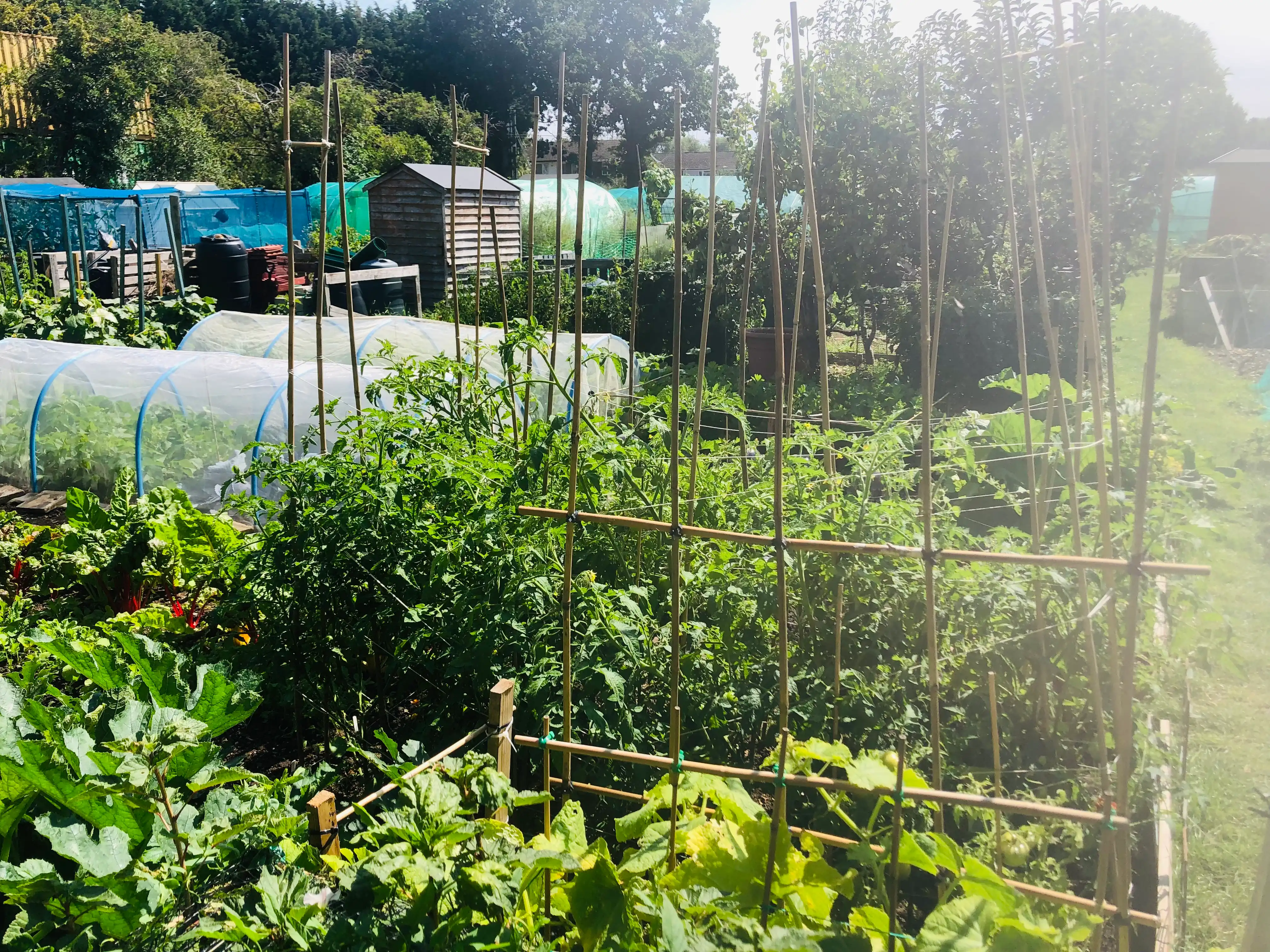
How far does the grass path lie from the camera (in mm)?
2914

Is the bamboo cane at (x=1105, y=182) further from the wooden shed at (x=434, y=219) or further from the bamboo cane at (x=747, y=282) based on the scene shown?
the wooden shed at (x=434, y=219)

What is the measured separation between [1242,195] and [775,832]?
75.3ft

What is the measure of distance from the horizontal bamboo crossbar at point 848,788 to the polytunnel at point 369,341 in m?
4.51

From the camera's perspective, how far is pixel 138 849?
6.56 feet

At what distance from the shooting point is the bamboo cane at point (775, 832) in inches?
72.2

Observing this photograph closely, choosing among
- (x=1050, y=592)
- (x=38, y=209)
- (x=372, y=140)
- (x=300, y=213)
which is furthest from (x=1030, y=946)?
(x=372, y=140)

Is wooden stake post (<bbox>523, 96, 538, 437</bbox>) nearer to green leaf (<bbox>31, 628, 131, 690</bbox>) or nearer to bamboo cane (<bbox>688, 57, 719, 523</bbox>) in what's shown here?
bamboo cane (<bbox>688, 57, 719, 523</bbox>)

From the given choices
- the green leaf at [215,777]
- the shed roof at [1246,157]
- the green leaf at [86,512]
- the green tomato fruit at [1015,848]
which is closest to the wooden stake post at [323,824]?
the green leaf at [215,777]

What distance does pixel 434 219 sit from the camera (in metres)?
16.1

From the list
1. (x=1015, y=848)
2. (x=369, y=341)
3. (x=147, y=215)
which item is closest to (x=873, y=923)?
(x=1015, y=848)

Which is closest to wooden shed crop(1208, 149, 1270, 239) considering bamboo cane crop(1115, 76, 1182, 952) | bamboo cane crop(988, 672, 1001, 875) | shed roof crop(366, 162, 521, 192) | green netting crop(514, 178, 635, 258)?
green netting crop(514, 178, 635, 258)

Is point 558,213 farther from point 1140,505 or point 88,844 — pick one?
point 88,844

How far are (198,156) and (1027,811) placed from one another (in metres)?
27.6

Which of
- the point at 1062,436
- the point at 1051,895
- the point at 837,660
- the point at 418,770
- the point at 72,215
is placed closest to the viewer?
the point at 1051,895
